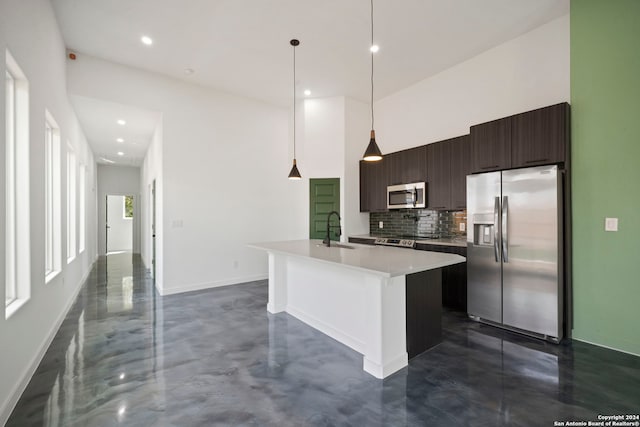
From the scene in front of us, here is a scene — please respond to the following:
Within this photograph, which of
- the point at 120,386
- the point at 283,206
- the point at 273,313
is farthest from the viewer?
the point at 283,206

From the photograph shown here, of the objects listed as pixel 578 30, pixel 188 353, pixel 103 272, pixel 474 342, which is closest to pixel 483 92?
pixel 578 30

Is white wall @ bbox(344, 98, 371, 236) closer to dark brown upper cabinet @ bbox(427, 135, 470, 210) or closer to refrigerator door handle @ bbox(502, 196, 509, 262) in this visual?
dark brown upper cabinet @ bbox(427, 135, 470, 210)

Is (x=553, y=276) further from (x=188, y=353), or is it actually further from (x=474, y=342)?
(x=188, y=353)

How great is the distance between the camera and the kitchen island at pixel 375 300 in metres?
2.29

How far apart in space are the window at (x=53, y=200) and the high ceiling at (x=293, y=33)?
128 centimetres

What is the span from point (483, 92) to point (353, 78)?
1.92 meters

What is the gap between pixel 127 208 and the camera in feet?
37.0

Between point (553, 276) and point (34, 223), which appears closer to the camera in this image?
point (34, 223)

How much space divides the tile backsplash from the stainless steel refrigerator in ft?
3.07

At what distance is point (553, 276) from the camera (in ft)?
9.38

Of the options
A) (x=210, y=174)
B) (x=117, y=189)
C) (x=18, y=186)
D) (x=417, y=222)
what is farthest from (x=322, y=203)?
(x=117, y=189)

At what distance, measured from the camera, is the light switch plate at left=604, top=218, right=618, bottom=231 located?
2.74m

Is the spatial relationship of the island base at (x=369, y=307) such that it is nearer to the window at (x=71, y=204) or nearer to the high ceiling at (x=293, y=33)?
the high ceiling at (x=293, y=33)

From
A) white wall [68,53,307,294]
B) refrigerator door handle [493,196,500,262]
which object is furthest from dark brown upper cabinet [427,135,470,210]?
white wall [68,53,307,294]
